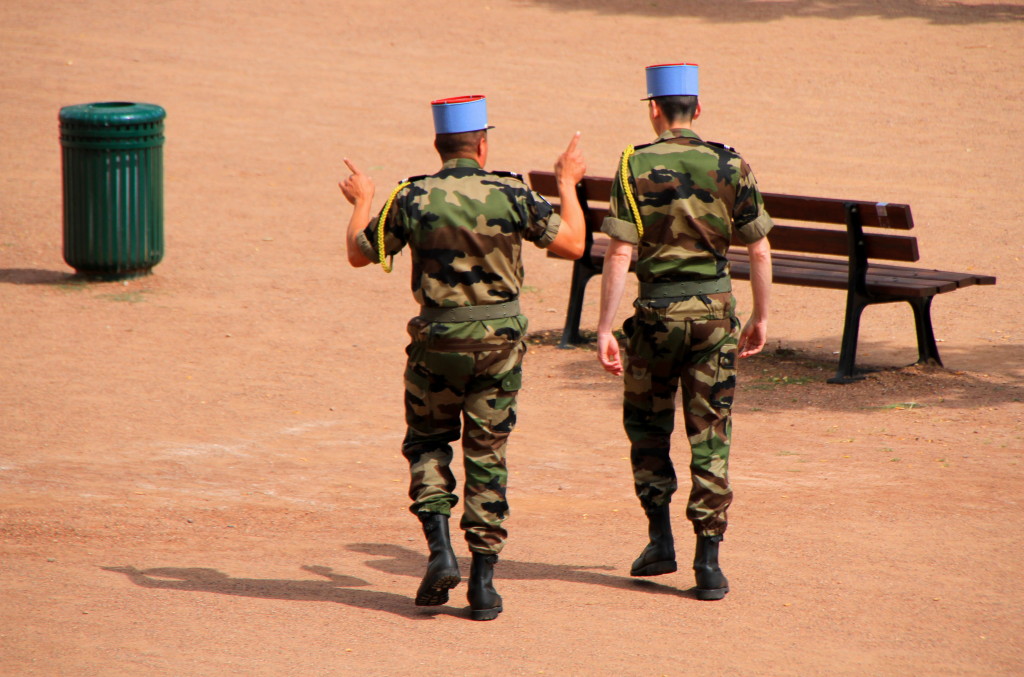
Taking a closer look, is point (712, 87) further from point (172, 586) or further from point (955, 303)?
point (172, 586)

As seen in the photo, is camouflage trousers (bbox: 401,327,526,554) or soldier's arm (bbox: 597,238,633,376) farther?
soldier's arm (bbox: 597,238,633,376)

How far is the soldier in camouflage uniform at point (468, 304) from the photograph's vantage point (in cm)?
444

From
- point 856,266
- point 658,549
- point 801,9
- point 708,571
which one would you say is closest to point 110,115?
point 856,266

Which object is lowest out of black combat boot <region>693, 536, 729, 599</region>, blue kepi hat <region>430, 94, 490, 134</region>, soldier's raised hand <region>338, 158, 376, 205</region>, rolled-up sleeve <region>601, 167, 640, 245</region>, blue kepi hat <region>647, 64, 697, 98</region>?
black combat boot <region>693, 536, 729, 599</region>

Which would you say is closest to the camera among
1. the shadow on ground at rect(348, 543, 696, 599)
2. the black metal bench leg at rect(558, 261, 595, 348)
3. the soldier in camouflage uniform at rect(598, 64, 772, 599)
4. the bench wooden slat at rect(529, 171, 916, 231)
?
the soldier in camouflage uniform at rect(598, 64, 772, 599)

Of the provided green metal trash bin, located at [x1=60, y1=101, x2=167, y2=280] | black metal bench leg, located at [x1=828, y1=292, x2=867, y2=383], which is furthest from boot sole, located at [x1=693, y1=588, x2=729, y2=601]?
green metal trash bin, located at [x1=60, y1=101, x2=167, y2=280]

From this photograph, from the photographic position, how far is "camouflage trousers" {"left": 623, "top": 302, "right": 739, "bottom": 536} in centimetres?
466

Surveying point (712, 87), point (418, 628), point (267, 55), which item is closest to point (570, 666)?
point (418, 628)

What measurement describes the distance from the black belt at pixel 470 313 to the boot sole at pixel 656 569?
1.14 m

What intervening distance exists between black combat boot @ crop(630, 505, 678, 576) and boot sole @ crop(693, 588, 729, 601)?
244 mm

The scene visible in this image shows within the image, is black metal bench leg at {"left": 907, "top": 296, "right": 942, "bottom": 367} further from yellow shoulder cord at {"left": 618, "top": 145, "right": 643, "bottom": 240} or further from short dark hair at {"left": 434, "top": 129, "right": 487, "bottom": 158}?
short dark hair at {"left": 434, "top": 129, "right": 487, "bottom": 158}

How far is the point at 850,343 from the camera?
7.82m

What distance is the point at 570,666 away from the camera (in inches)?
159

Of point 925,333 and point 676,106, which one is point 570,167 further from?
point 925,333
